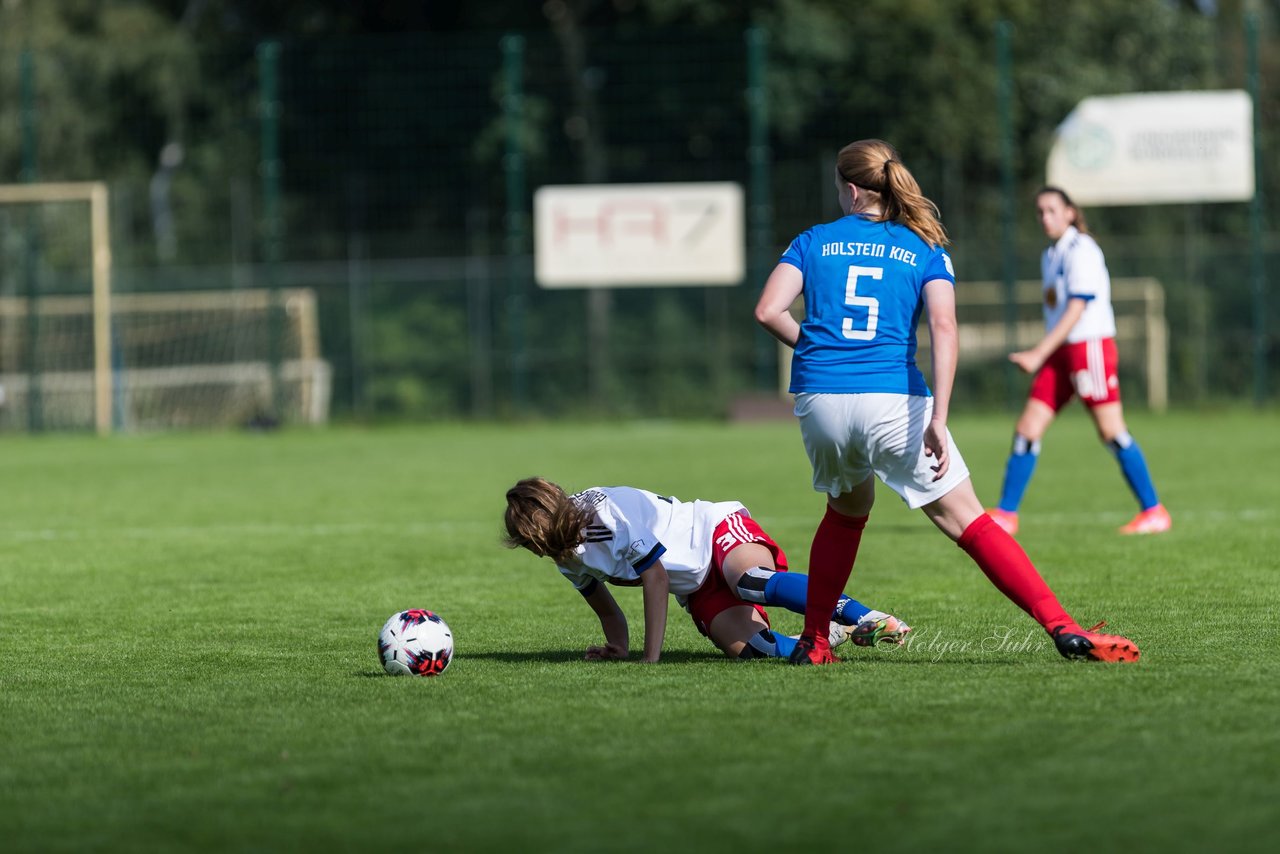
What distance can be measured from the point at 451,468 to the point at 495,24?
62.6 ft

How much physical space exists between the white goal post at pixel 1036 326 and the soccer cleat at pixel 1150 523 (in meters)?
15.5

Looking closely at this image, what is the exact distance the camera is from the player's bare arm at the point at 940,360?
19.5 feet

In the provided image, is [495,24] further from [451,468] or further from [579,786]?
[579,786]

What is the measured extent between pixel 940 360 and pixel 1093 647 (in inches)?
41.1

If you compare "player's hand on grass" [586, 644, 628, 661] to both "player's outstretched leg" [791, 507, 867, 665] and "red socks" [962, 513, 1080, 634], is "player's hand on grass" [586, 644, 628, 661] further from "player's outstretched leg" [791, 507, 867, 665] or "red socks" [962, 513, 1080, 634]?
"red socks" [962, 513, 1080, 634]

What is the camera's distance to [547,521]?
20.7 feet

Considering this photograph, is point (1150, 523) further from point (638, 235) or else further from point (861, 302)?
point (638, 235)

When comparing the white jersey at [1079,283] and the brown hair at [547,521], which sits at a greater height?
the white jersey at [1079,283]

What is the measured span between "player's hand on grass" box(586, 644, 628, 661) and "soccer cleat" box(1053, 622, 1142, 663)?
147 centimetres

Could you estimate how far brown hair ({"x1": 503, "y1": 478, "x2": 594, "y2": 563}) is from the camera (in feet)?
20.7

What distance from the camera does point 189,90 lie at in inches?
1265

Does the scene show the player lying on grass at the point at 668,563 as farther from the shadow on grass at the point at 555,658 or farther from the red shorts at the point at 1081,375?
the red shorts at the point at 1081,375

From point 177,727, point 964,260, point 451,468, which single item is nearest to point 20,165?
point 964,260

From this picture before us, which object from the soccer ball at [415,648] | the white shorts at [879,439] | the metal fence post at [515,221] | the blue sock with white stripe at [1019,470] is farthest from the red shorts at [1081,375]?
the metal fence post at [515,221]
